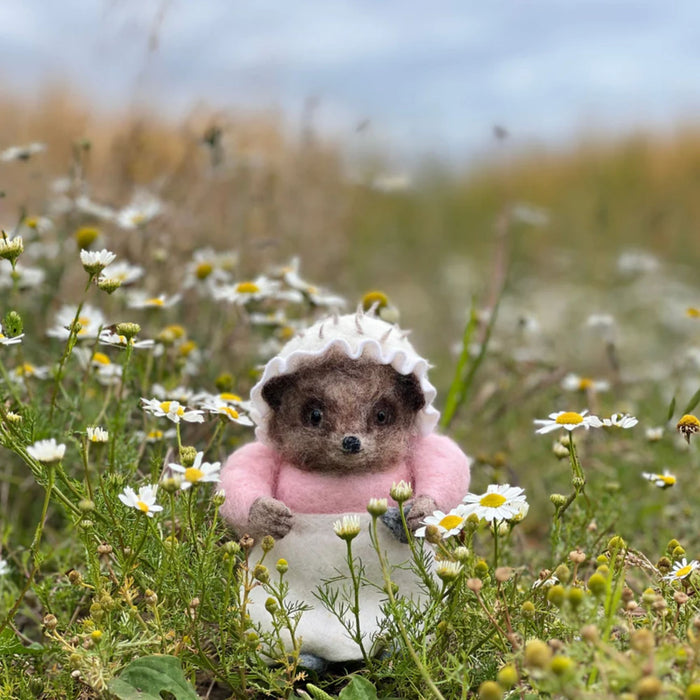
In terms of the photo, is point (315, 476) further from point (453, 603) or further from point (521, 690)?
point (521, 690)

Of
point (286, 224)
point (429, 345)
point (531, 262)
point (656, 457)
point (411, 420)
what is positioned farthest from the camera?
point (531, 262)

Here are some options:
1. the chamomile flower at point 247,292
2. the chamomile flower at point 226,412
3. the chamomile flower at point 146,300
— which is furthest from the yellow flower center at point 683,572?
the chamomile flower at point 146,300

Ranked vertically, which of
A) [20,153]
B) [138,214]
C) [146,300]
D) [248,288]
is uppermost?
[20,153]

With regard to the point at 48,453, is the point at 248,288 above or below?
above

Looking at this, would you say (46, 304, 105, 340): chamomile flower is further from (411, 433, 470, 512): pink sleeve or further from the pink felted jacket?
(411, 433, 470, 512): pink sleeve

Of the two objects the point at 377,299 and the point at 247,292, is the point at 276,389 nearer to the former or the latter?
the point at 377,299

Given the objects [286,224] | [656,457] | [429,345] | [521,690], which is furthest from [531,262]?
[521,690]

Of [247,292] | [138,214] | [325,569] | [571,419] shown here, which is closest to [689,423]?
[571,419]
